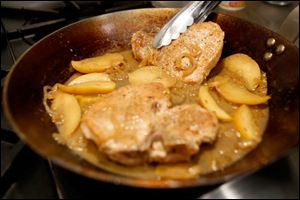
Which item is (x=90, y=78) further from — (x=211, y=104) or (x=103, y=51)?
(x=211, y=104)

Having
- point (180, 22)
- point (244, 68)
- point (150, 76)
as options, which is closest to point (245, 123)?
point (244, 68)

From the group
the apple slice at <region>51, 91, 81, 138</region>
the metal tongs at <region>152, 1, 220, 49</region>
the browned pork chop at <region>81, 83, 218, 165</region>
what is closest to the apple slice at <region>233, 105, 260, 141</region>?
the browned pork chop at <region>81, 83, 218, 165</region>

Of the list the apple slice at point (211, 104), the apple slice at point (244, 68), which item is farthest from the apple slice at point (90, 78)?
the apple slice at point (244, 68)

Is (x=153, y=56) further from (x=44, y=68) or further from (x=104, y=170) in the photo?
(x=104, y=170)

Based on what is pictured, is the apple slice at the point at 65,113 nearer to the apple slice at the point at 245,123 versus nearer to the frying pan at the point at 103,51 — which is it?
the frying pan at the point at 103,51

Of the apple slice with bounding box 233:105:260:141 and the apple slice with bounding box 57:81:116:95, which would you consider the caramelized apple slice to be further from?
the apple slice with bounding box 233:105:260:141

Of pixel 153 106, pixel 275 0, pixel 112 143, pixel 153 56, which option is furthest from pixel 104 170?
pixel 275 0
